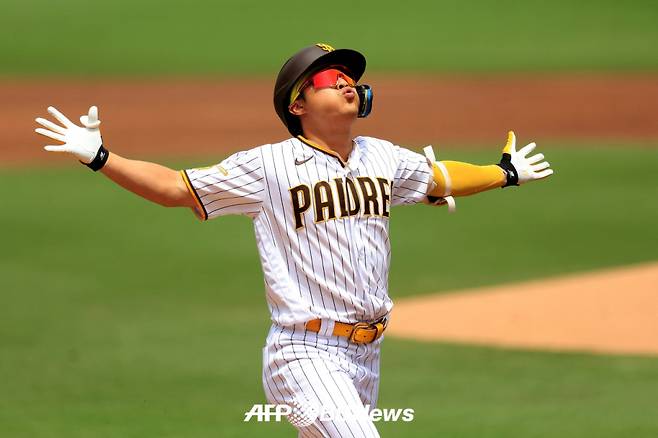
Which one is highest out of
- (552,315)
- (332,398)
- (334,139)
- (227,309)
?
(227,309)

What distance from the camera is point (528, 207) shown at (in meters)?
15.9

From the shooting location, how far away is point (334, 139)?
5.44 meters

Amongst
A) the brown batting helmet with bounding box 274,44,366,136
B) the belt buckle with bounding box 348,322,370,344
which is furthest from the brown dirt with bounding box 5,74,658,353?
the belt buckle with bounding box 348,322,370,344

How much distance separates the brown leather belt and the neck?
729 millimetres

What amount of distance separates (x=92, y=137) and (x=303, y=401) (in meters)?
1.36

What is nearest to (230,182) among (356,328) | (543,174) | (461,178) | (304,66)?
(304,66)

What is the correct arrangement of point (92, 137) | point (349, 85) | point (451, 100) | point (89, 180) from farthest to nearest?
point (451, 100) → point (89, 180) → point (349, 85) → point (92, 137)

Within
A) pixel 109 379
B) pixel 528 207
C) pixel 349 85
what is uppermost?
pixel 528 207

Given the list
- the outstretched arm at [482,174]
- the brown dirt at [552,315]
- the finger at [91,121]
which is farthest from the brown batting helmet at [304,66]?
the brown dirt at [552,315]

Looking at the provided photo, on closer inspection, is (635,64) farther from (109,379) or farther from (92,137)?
(92,137)

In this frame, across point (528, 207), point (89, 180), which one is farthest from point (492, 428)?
point (89, 180)

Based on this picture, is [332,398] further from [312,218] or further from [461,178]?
[461,178]

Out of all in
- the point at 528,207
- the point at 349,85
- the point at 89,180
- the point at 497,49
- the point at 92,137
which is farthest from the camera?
the point at 497,49

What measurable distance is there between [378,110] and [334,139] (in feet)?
59.2
